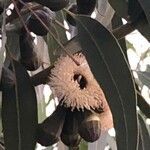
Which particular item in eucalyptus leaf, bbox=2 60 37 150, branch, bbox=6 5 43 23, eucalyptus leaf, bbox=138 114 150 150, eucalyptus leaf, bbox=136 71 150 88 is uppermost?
branch, bbox=6 5 43 23

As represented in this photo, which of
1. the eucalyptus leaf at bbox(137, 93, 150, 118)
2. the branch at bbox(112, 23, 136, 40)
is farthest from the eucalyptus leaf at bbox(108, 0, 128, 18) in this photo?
the eucalyptus leaf at bbox(137, 93, 150, 118)

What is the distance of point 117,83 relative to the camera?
79cm

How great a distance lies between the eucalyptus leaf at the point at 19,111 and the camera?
847mm

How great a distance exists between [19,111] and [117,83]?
0.16 m

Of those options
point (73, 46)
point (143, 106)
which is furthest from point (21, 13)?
point (143, 106)

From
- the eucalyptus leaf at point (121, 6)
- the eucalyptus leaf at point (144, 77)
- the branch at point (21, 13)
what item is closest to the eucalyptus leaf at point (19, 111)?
the branch at point (21, 13)

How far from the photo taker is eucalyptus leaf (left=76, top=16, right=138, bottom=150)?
78 centimetres

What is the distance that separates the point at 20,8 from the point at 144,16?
0.18 metres

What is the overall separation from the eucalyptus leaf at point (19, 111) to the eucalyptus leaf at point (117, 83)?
0.11 metres

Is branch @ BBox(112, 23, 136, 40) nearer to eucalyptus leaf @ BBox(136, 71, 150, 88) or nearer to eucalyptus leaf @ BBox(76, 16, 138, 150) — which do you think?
eucalyptus leaf @ BBox(76, 16, 138, 150)

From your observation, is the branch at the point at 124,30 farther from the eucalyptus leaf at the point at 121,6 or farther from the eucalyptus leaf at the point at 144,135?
the eucalyptus leaf at the point at 144,135

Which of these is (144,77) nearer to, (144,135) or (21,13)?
(144,135)

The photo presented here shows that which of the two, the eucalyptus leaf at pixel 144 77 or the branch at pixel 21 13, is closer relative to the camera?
the branch at pixel 21 13

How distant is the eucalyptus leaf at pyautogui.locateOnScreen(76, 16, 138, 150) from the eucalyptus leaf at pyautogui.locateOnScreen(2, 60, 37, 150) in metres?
0.11
